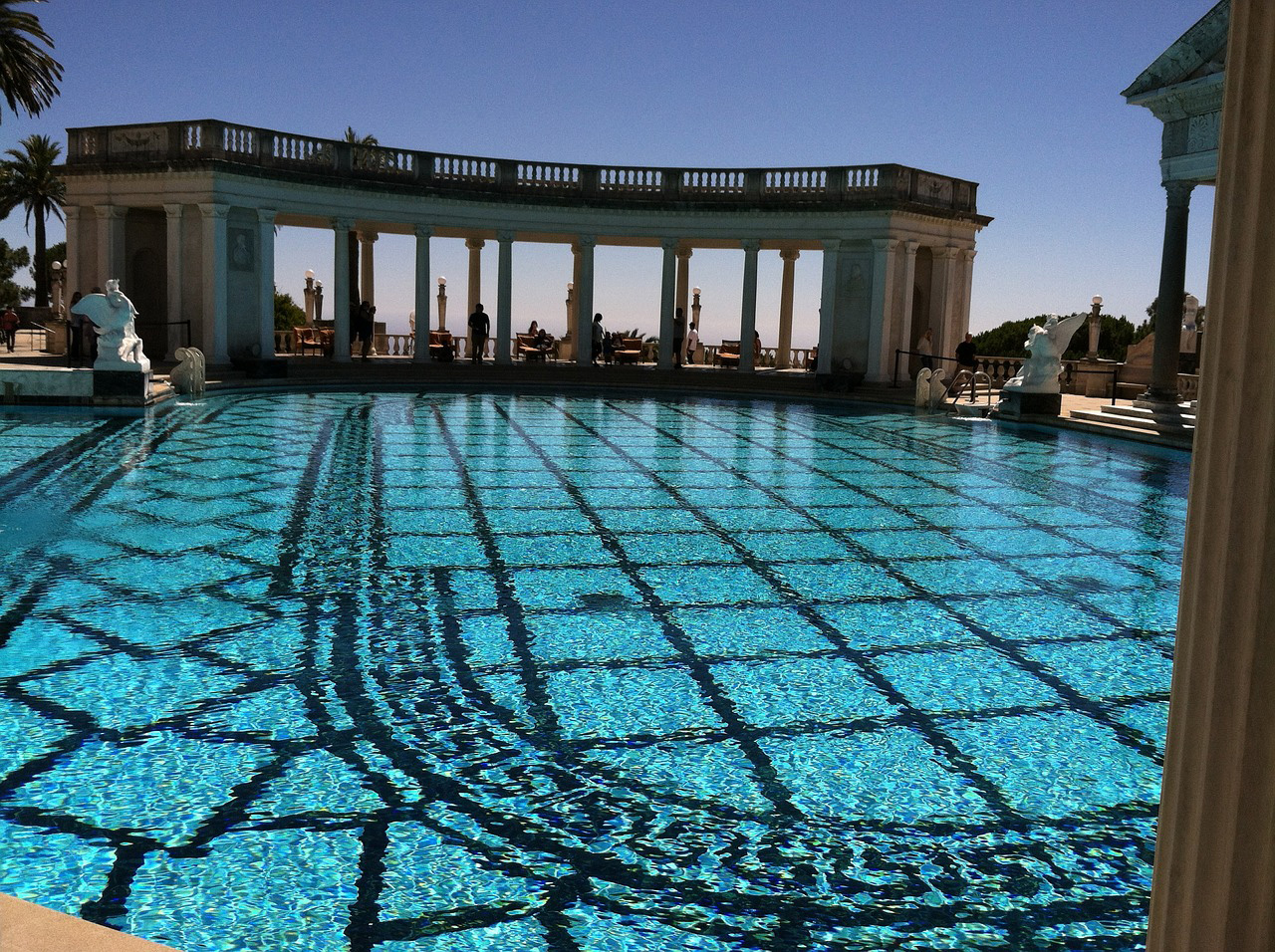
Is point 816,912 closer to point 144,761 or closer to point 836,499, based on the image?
point 144,761

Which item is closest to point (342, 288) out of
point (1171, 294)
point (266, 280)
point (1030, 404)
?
point (266, 280)

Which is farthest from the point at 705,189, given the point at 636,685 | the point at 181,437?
the point at 636,685

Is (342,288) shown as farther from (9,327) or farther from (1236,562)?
(1236,562)

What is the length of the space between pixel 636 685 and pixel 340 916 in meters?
2.70

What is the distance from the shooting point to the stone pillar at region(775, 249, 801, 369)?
3594cm

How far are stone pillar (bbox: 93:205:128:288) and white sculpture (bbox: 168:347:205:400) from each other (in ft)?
22.3

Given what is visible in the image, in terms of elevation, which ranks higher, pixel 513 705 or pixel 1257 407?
pixel 1257 407

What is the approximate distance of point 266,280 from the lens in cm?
2770

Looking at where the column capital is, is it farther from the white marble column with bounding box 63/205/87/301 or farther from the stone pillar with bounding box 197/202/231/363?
the white marble column with bounding box 63/205/87/301

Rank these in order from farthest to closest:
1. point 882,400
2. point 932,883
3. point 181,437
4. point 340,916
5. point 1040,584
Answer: point 882,400, point 181,437, point 1040,584, point 932,883, point 340,916

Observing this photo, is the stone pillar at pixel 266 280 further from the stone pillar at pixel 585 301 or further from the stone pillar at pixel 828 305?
the stone pillar at pixel 828 305

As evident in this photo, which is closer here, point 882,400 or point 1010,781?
point 1010,781

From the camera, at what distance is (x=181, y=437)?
1592cm

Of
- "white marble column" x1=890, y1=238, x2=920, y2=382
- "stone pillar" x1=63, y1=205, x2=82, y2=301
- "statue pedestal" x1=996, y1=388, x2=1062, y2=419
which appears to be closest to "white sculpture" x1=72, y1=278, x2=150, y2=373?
"stone pillar" x1=63, y1=205, x2=82, y2=301
